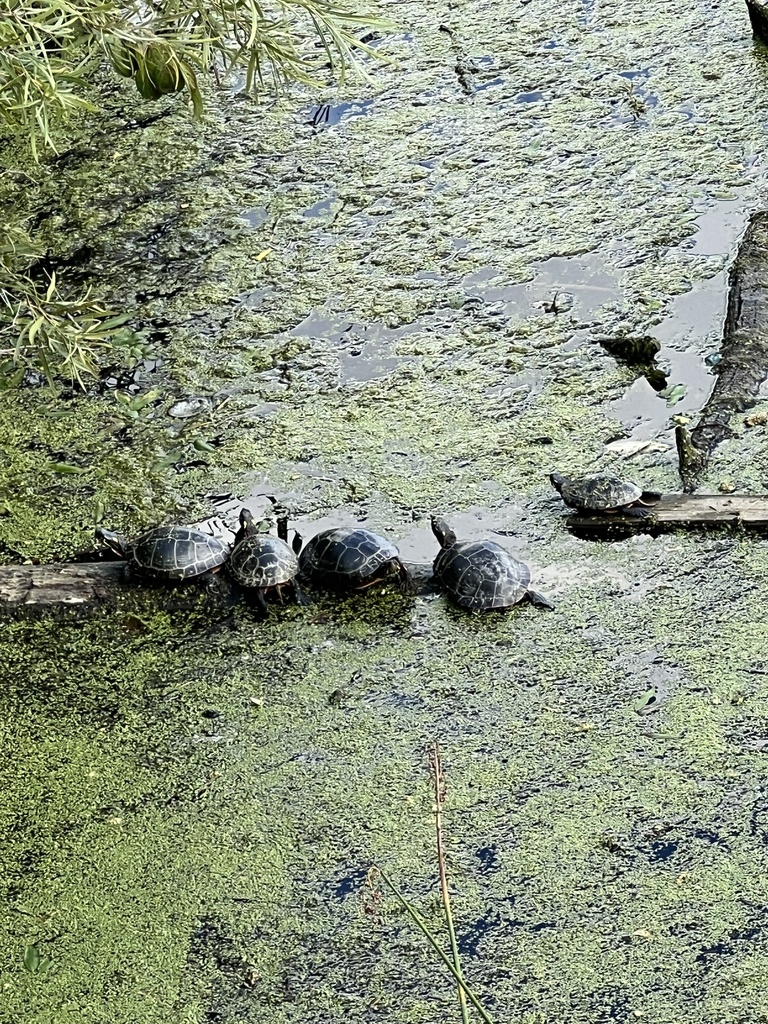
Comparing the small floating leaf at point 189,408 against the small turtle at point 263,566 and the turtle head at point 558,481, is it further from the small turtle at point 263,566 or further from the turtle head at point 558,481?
the turtle head at point 558,481

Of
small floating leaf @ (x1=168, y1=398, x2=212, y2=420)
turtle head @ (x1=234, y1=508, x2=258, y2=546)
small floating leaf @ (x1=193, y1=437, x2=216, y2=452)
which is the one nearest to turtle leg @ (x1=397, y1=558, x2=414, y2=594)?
turtle head @ (x1=234, y1=508, x2=258, y2=546)

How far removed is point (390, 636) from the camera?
3.54 metres

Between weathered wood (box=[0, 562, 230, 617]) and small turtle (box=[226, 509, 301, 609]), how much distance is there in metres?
0.12

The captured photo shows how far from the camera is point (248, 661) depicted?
3525 mm

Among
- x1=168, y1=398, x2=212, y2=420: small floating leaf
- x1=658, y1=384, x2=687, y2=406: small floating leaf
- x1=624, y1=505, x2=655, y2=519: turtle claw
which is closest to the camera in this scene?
x1=624, y1=505, x2=655, y2=519: turtle claw

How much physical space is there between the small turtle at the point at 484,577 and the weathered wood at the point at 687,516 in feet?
1.07

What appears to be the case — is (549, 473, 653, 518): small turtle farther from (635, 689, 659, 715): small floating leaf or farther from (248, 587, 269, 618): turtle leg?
(248, 587, 269, 618): turtle leg

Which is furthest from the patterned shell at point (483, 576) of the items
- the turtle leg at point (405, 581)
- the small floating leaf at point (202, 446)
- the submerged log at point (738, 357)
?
the small floating leaf at point (202, 446)

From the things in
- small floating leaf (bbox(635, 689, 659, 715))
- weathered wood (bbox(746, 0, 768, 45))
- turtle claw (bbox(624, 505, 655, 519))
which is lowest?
small floating leaf (bbox(635, 689, 659, 715))

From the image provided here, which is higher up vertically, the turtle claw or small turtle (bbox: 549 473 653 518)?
small turtle (bbox: 549 473 653 518)

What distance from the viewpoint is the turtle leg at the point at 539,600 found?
3.57 meters

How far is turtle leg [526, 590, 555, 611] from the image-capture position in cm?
357

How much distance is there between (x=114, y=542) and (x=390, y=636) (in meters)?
0.93

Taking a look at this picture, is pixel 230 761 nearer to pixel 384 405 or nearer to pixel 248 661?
pixel 248 661
